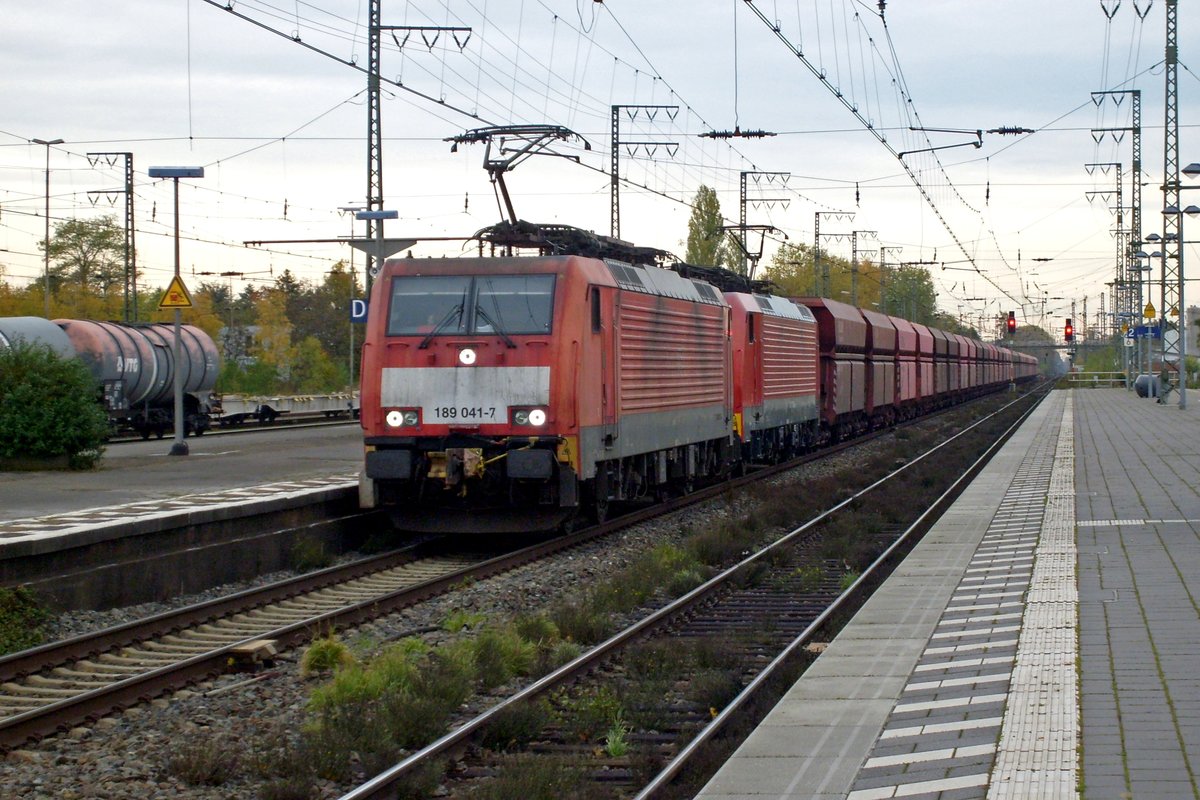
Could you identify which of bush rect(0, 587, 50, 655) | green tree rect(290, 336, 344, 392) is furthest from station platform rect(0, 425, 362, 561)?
green tree rect(290, 336, 344, 392)

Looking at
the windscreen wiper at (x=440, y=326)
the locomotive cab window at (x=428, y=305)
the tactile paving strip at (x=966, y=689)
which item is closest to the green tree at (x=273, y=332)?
the locomotive cab window at (x=428, y=305)

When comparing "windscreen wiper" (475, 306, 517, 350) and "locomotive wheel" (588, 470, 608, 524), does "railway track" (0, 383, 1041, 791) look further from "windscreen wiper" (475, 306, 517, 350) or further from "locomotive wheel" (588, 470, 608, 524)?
"windscreen wiper" (475, 306, 517, 350)

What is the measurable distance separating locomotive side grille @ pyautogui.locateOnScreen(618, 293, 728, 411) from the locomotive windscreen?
1.64 meters

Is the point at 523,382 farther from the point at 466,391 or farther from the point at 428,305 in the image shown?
the point at 428,305

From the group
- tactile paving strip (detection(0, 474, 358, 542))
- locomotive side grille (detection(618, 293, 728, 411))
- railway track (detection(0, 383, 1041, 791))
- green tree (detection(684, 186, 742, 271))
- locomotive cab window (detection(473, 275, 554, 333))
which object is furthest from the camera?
green tree (detection(684, 186, 742, 271))

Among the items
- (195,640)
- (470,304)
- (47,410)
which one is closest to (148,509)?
(195,640)

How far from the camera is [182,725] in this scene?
312 inches

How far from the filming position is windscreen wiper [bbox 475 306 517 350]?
14812 millimetres

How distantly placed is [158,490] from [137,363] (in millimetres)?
16071

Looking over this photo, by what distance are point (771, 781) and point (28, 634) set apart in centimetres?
633

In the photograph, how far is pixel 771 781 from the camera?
20.5 ft

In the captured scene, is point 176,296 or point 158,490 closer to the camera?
point 158,490

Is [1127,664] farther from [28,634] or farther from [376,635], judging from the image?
[28,634]

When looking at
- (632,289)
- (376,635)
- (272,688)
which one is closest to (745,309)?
(632,289)
